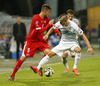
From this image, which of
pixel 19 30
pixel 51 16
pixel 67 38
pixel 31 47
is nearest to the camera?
pixel 31 47

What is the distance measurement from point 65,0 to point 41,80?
133 feet

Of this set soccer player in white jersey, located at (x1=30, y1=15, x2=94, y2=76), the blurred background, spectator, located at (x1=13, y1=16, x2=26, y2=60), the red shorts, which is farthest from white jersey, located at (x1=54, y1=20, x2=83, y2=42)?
the blurred background

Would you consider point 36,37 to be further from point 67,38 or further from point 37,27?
point 67,38

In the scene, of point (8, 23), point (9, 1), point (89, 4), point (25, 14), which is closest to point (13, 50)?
point (8, 23)

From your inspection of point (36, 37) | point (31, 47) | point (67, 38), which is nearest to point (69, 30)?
point (67, 38)

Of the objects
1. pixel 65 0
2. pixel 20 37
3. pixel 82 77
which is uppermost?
pixel 65 0

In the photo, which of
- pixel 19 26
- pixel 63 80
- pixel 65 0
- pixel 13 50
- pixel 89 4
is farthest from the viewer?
pixel 65 0

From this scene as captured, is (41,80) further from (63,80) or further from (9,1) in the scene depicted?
(9,1)

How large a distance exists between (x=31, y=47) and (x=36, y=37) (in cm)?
35

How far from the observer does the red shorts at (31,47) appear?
875cm

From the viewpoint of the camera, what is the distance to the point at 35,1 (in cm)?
4597

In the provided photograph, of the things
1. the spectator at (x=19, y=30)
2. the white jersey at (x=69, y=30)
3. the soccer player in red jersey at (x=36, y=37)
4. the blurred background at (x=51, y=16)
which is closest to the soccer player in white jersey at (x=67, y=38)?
the white jersey at (x=69, y=30)

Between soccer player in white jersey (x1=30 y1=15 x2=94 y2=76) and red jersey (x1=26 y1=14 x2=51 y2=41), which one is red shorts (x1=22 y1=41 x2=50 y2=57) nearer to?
red jersey (x1=26 y1=14 x2=51 y2=41)

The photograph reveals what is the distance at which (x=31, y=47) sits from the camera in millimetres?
8852
